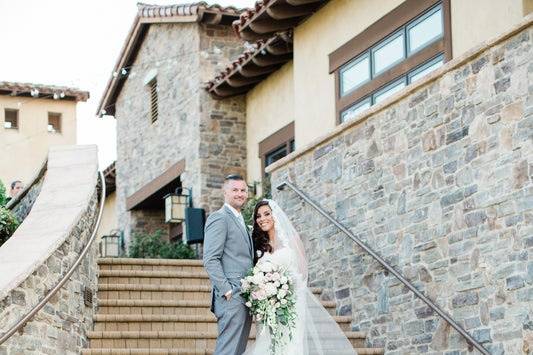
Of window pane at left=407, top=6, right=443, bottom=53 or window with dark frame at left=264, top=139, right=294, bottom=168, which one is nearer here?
window pane at left=407, top=6, right=443, bottom=53

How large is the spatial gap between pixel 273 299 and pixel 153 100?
50.5 feet

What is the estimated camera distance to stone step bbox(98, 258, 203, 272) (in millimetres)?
13172

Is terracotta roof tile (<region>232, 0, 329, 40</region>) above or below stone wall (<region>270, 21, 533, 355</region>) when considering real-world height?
above

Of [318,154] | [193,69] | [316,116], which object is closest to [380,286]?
[318,154]

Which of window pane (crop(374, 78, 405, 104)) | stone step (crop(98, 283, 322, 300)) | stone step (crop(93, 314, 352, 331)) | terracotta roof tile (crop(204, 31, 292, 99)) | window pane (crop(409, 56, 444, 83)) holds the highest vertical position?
terracotta roof tile (crop(204, 31, 292, 99))

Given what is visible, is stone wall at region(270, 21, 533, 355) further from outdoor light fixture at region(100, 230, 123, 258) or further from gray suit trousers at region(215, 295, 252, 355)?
outdoor light fixture at region(100, 230, 123, 258)

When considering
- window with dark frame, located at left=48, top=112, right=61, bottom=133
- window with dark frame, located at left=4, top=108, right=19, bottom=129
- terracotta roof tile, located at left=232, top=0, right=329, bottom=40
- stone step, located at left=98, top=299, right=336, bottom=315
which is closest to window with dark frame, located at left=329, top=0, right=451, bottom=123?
terracotta roof tile, located at left=232, top=0, right=329, bottom=40

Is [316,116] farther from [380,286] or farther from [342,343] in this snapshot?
[342,343]

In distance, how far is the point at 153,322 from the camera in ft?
38.7

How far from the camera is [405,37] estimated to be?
14273 mm

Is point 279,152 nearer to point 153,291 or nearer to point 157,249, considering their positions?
point 157,249

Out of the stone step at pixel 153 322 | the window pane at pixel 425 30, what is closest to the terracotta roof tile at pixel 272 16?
the window pane at pixel 425 30

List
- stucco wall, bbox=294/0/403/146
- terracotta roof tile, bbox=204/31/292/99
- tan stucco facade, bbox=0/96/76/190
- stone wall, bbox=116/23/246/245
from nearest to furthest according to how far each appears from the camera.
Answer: stucco wall, bbox=294/0/403/146 < terracotta roof tile, bbox=204/31/292/99 < stone wall, bbox=116/23/246/245 < tan stucco facade, bbox=0/96/76/190

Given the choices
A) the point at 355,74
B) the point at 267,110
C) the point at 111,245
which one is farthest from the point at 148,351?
the point at 111,245
